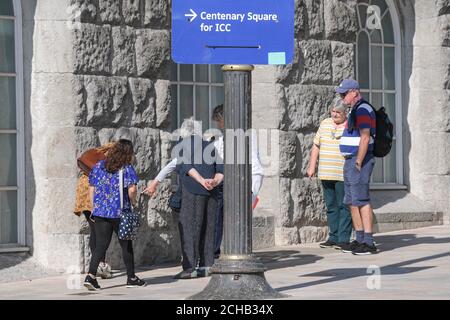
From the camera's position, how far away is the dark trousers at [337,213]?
15.4m

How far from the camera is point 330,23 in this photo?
16.4m

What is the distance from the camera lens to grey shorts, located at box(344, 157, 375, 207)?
14.7 m

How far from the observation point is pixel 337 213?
1555 centimetres

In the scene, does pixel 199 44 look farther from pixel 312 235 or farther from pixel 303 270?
pixel 312 235

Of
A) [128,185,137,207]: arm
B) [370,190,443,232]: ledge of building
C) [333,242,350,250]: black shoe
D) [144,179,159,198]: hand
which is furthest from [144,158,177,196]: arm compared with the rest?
[370,190,443,232]: ledge of building

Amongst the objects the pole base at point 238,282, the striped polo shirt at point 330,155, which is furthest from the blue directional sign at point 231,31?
the striped polo shirt at point 330,155

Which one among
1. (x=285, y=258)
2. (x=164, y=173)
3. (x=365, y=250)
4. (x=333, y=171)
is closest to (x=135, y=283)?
(x=164, y=173)

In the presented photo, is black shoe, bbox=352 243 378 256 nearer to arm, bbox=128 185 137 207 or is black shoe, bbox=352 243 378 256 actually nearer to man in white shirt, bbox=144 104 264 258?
man in white shirt, bbox=144 104 264 258

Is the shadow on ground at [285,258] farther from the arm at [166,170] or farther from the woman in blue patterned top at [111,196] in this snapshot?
the woman in blue patterned top at [111,196]

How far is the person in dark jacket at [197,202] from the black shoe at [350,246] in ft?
6.96

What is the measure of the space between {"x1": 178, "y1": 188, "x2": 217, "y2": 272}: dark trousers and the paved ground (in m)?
0.39
